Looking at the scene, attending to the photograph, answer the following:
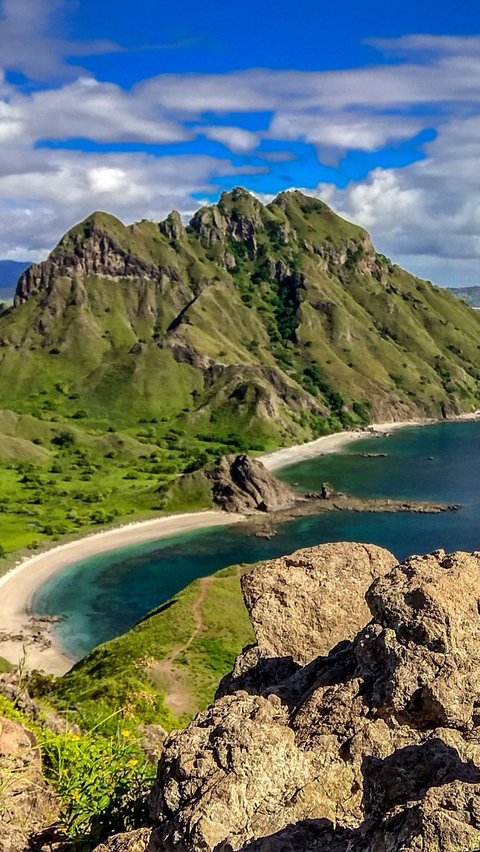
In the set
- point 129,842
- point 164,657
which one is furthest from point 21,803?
point 164,657

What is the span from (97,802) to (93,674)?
60.3m

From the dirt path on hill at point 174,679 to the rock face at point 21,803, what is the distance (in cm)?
4640

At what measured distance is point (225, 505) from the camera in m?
172

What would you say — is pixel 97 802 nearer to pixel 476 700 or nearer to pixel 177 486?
pixel 476 700


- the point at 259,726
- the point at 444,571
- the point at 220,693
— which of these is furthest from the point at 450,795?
the point at 220,693

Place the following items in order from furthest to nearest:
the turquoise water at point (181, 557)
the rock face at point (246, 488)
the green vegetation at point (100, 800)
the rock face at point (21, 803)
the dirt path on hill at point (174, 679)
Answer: the rock face at point (246, 488)
the turquoise water at point (181, 557)
the dirt path on hill at point (174, 679)
the rock face at point (21, 803)
the green vegetation at point (100, 800)

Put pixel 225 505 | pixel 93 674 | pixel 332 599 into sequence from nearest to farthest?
pixel 332 599 < pixel 93 674 < pixel 225 505

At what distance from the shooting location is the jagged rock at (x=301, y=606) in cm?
1894

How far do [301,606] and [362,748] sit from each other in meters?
7.34

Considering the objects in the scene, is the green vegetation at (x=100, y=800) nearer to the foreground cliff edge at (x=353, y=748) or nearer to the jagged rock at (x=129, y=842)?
the foreground cliff edge at (x=353, y=748)

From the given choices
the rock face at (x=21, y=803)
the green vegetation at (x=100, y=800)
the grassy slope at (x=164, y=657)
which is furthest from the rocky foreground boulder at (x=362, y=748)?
the grassy slope at (x=164, y=657)

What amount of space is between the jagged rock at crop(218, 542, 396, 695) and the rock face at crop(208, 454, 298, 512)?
149 meters

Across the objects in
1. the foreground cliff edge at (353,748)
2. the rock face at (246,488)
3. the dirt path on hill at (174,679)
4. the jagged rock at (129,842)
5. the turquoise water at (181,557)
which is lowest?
the turquoise water at (181,557)

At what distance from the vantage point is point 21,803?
568 inches
